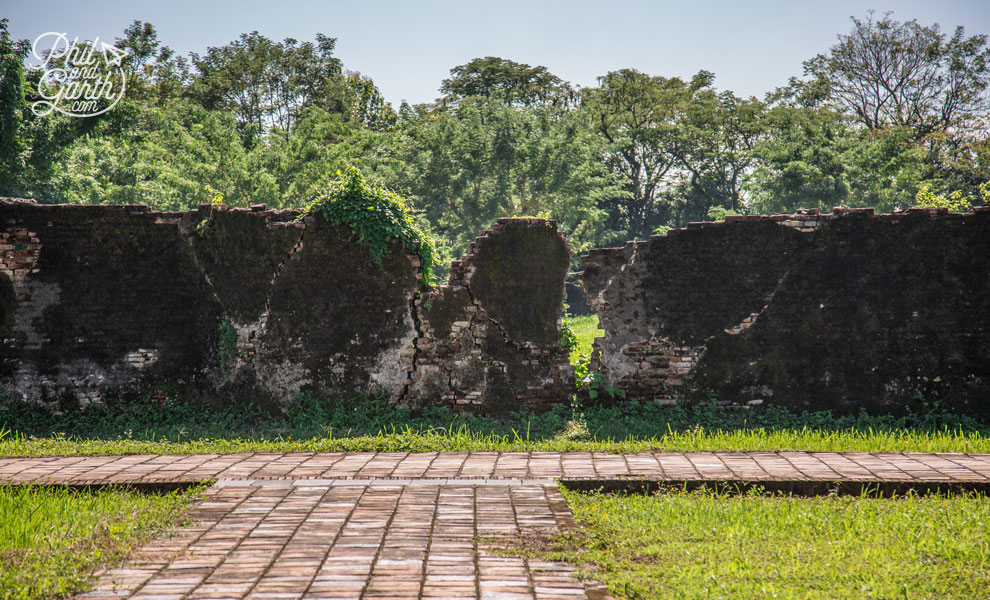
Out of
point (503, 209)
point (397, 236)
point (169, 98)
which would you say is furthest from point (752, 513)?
point (169, 98)

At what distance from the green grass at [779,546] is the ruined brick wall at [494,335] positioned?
2.96 metres

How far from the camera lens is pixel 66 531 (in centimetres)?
458

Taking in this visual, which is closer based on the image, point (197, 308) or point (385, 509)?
point (385, 509)

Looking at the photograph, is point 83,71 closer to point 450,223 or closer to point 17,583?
point 450,223

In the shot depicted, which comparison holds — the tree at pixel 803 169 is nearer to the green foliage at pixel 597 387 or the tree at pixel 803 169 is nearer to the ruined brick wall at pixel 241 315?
the green foliage at pixel 597 387

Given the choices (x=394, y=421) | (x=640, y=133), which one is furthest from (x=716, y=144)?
(x=394, y=421)

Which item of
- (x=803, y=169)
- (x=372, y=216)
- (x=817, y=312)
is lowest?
(x=817, y=312)

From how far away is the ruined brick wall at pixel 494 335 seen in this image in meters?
8.52

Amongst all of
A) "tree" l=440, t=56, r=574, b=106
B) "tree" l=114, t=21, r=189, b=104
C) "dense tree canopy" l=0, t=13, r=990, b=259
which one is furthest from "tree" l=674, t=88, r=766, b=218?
"tree" l=114, t=21, r=189, b=104

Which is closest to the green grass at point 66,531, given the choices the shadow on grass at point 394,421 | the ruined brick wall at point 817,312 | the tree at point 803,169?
the shadow on grass at point 394,421

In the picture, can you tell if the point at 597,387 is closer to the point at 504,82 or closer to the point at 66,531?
the point at 66,531

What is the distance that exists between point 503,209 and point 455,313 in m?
17.2

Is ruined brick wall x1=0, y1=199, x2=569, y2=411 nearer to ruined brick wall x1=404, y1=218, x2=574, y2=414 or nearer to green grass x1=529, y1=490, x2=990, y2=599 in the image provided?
ruined brick wall x1=404, y1=218, x2=574, y2=414

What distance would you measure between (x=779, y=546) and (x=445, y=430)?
160 inches
